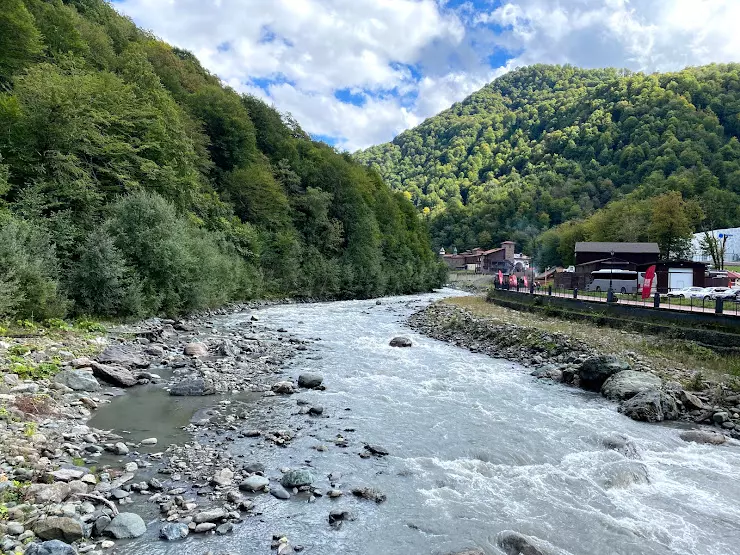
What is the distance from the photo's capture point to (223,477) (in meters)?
7.56

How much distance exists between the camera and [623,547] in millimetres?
6613

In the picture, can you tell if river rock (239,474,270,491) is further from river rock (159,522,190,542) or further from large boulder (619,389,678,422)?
large boulder (619,389,678,422)

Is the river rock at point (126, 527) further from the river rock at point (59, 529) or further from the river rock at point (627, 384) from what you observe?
the river rock at point (627, 384)

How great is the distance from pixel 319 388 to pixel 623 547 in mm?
9075

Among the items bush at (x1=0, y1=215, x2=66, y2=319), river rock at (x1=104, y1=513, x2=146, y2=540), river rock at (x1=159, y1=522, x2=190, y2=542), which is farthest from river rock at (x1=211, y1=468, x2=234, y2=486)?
bush at (x1=0, y1=215, x2=66, y2=319)

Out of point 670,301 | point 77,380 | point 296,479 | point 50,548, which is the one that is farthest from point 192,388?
point 670,301

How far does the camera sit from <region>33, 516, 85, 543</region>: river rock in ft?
17.6

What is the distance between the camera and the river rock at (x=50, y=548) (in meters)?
4.98

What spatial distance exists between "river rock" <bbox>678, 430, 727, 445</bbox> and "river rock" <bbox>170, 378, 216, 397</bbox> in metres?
12.6

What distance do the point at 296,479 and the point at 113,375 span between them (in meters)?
7.64

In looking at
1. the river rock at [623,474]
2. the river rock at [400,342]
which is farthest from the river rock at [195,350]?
the river rock at [623,474]

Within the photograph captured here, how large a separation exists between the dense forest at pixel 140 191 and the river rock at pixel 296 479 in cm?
1242

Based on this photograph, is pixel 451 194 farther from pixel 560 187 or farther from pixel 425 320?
pixel 425 320

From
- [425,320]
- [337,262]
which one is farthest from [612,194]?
[425,320]
